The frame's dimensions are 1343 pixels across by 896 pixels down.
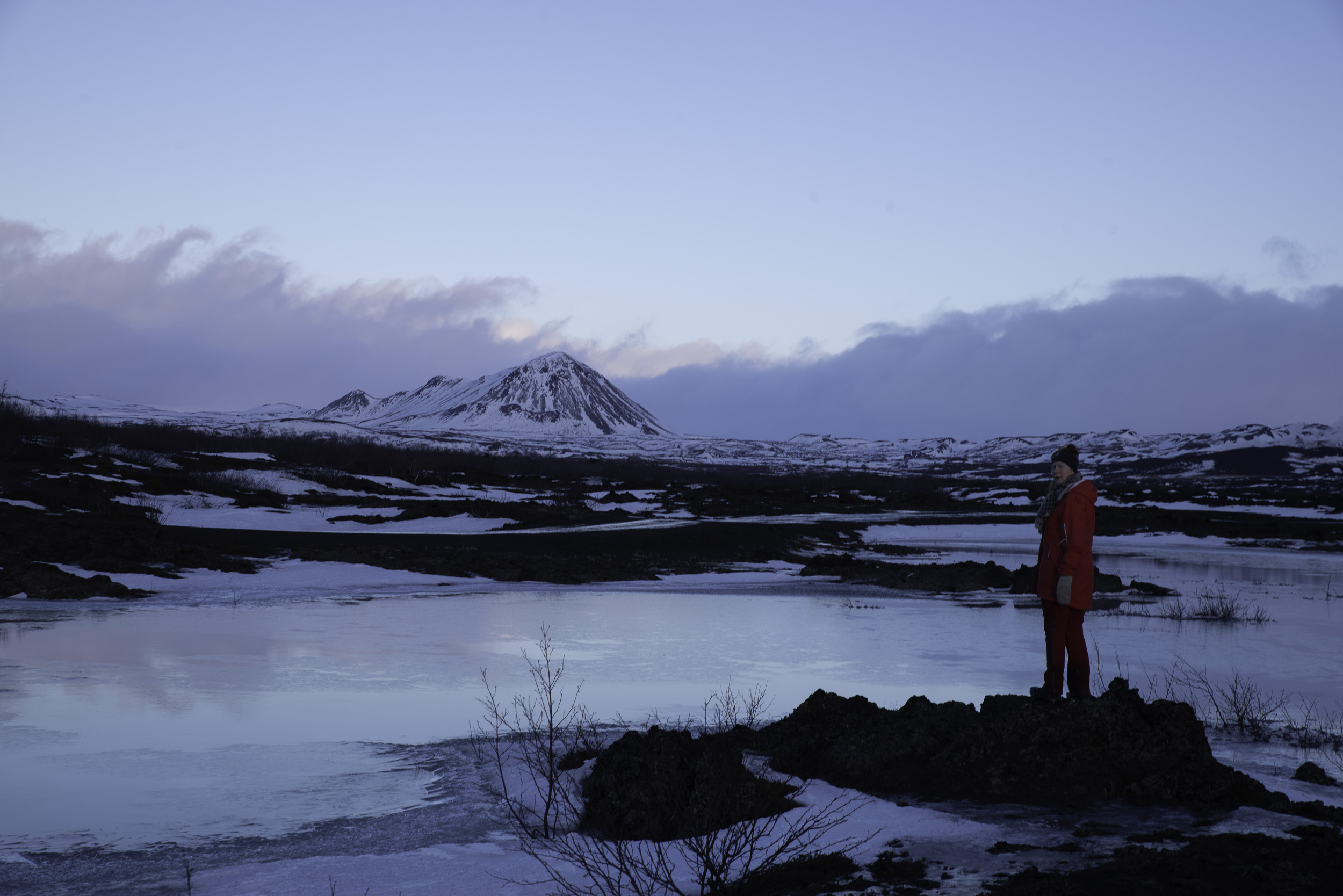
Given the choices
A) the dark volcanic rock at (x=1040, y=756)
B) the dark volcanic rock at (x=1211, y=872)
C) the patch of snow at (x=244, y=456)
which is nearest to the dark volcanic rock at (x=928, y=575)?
the dark volcanic rock at (x=1040, y=756)

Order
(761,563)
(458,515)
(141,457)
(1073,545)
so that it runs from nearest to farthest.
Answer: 1. (1073,545)
2. (761,563)
3. (458,515)
4. (141,457)

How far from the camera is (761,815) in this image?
228 inches

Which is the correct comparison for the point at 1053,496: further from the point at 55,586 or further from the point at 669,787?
the point at 55,586

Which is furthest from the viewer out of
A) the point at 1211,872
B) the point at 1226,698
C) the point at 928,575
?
the point at 928,575

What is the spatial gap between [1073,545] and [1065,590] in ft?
1.02

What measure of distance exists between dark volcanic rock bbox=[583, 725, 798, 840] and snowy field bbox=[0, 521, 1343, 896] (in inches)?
21.4

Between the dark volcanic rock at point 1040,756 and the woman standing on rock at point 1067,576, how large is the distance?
1.19 feet

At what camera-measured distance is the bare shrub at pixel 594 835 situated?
166 inches

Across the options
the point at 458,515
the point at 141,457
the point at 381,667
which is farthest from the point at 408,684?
the point at 141,457

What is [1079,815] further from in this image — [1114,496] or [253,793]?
[1114,496]

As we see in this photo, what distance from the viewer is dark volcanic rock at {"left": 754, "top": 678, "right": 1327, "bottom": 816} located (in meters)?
5.97

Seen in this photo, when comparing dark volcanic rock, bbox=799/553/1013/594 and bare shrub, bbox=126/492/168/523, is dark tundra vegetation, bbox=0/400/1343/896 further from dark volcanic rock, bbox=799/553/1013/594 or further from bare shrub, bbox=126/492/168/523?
bare shrub, bbox=126/492/168/523

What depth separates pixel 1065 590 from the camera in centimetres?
700

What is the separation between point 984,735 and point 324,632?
30.8ft
